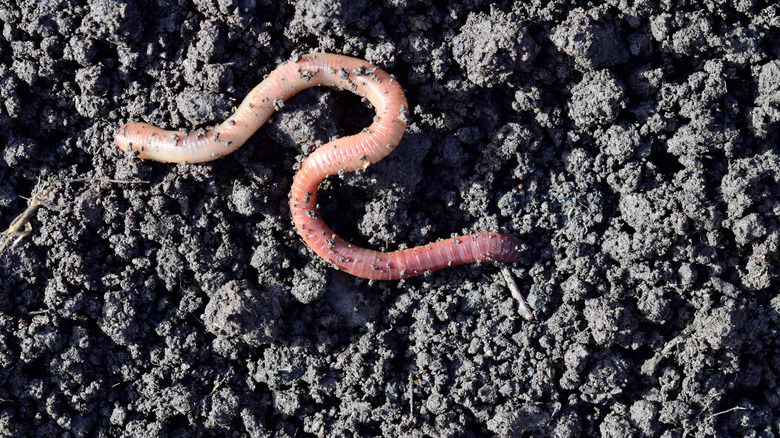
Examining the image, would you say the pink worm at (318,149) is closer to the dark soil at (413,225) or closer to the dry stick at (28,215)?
the dark soil at (413,225)

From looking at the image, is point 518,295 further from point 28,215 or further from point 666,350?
point 28,215

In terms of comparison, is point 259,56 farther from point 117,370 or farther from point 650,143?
point 650,143

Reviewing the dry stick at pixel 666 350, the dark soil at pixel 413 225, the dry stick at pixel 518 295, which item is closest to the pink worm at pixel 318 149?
the dark soil at pixel 413 225

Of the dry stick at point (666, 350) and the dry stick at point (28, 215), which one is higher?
the dry stick at point (28, 215)

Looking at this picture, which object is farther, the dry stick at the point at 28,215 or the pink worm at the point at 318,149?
the dry stick at the point at 28,215

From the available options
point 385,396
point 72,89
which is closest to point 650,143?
point 385,396

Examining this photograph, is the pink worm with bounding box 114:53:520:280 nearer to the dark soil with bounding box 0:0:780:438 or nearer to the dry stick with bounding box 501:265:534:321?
the dark soil with bounding box 0:0:780:438
